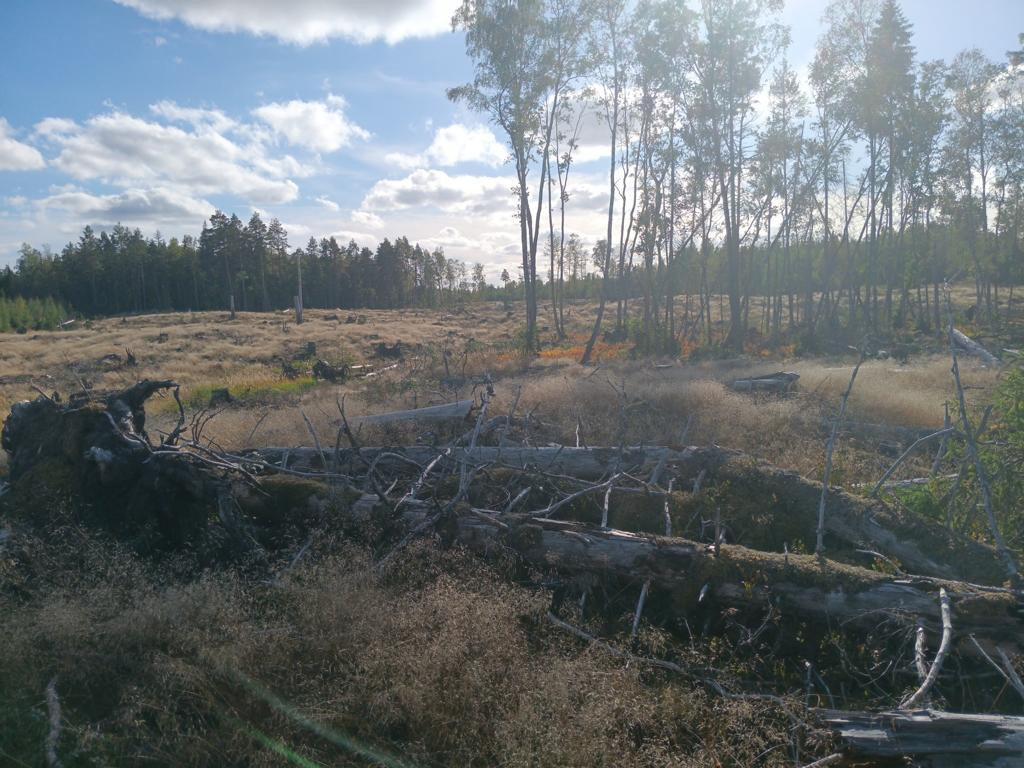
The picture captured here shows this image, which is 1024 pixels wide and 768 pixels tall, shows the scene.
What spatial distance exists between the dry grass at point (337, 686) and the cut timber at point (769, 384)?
822 centimetres

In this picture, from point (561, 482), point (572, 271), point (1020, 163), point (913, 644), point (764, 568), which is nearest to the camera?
point (913, 644)

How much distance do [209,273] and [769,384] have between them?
6348 centimetres

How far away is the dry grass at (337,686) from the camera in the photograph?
3.08 meters

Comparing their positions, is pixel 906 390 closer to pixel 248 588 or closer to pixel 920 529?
pixel 920 529

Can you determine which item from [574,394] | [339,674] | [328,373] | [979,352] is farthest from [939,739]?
[979,352]

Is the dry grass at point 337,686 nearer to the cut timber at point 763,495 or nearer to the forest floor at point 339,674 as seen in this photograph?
the forest floor at point 339,674

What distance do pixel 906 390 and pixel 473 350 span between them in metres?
14.6

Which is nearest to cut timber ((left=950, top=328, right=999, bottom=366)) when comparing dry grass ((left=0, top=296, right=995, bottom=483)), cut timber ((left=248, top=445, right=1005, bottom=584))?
dry grass ((left=0, top=296, right=995, bottom=483))

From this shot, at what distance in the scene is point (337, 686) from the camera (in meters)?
3.46

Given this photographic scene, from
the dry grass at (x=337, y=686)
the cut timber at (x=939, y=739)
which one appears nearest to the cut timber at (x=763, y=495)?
the cut timber at (x=939, y=739)

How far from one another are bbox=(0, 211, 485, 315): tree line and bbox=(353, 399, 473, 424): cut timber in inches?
2076

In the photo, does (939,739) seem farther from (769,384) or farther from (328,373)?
(328,373)

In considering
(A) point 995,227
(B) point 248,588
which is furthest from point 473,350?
(A) point 995,227

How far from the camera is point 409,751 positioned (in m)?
3.08
